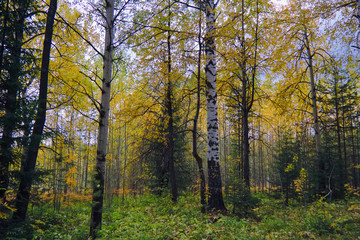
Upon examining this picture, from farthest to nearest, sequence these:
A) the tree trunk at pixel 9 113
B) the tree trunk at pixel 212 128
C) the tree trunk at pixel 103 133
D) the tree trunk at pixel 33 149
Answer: the tree trunk at pixel 212 128 → the tree trunk at pixel 103 133 → the tree trunk at pixel 33 149 → the tree trunk at pixel 9 113

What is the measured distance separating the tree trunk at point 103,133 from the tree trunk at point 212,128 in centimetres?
294

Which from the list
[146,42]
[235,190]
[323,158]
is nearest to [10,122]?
[146,42]

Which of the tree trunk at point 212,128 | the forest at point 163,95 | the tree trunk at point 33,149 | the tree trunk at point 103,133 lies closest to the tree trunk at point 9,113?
the forest at point 163,95

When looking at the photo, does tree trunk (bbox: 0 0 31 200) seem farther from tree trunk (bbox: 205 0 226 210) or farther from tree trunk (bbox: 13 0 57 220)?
tree trunk (bbox: 205 0 226 210)

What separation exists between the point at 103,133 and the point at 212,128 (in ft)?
10.9

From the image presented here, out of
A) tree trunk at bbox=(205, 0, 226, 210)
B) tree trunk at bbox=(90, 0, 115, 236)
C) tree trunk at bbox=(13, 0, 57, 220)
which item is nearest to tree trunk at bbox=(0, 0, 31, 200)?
tree trunk at bbox=(13, 0, 57, 220)

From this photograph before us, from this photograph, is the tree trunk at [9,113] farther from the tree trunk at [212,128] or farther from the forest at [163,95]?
the tree trunk at [212,128]

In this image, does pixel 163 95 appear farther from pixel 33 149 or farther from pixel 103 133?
pixel 33 149

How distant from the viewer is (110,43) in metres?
5.33

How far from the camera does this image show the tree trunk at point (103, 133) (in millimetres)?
4758

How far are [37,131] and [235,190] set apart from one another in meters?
5.84

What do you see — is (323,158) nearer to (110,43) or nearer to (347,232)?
(347,232)

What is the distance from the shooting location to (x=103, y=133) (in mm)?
5070

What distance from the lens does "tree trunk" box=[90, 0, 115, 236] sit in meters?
4.76
